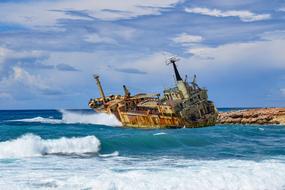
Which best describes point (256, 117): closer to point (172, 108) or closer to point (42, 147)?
point (172, 108)

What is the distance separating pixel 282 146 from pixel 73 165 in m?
14.7

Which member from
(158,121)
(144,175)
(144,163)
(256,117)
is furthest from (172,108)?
(144,175)

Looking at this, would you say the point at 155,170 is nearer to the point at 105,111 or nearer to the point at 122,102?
the point at 122,102

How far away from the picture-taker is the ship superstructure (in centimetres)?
4431

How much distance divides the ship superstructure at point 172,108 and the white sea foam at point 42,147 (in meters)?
17.0

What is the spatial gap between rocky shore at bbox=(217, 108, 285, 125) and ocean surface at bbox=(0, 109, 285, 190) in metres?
26.4

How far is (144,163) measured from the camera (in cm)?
2111

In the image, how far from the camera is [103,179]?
1611 centimetres

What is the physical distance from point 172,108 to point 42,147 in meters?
20.8

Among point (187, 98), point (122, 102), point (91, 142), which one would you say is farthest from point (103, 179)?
point (122, 102)

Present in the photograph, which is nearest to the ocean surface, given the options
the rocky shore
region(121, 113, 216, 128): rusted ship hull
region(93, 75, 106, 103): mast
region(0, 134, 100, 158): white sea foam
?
region(0, 134, 100, 158): white sea foam

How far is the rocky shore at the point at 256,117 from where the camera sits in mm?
58825

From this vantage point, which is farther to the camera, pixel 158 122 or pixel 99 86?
pixel 99 86

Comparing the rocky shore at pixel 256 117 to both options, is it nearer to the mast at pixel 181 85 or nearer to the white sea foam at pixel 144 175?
the mast at pixel 181 85
